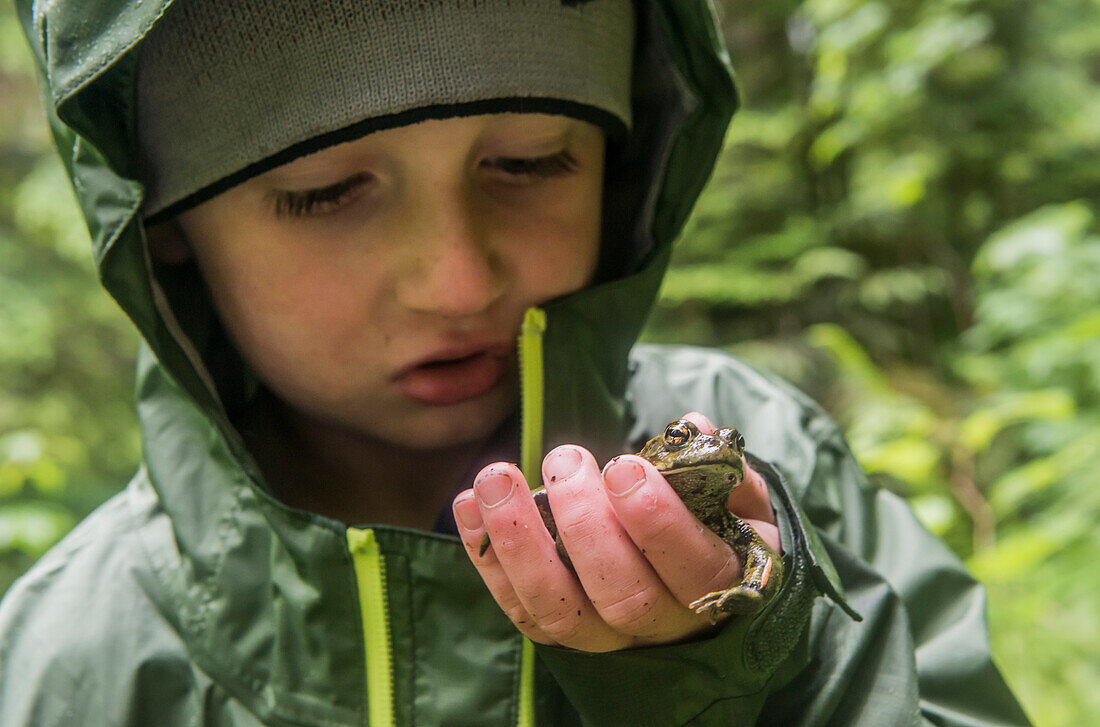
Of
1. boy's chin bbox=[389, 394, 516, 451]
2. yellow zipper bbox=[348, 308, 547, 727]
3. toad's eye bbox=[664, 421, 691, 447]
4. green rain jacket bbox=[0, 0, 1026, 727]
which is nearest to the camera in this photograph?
toad's eye bbox=[664, 421, 691, 447]

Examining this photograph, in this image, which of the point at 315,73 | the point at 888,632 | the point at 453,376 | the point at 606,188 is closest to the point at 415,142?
the point at 315,73

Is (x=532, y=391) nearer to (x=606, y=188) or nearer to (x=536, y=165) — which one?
(x=536, y=165)

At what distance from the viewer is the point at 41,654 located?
1195mm

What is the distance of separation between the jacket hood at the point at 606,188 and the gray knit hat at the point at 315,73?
6 cm

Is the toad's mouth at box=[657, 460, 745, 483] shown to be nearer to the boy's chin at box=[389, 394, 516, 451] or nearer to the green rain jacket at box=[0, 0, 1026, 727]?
the green rain jacket at box=[0, 0, 1026, 727]

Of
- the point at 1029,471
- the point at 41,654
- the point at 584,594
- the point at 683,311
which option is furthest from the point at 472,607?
the point at 683,311

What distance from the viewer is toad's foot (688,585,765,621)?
2.45 feet

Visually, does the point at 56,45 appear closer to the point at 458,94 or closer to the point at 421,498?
the point at 458,94

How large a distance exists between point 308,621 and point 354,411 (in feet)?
1.20

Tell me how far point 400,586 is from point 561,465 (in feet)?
1.47

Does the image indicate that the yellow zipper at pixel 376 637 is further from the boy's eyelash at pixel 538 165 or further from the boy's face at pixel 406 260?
the boy's eyelash at pixel 538 165

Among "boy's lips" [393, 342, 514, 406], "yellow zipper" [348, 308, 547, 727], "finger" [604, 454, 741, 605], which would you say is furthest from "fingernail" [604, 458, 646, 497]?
"boy's lips" [393, 342, 514, 406]

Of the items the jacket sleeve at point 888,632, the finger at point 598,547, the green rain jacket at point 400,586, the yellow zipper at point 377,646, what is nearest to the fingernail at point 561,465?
the finger at point 598,547

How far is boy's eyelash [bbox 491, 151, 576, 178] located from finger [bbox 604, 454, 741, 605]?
64 cm
